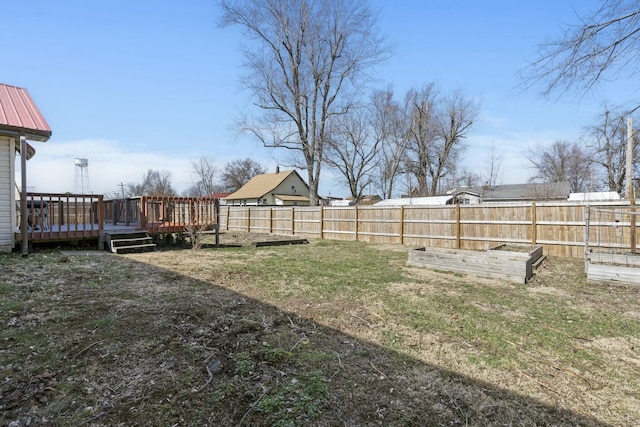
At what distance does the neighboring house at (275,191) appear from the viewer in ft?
116

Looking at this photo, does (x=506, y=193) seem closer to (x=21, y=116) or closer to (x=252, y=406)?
(x=21, y=116)

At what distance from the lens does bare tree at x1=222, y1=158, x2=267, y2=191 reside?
5112 cm

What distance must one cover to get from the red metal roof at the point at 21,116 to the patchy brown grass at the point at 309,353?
3494 millimetres

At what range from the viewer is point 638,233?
8344 mm

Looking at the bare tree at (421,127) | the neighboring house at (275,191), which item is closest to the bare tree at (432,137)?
the bare tree at (421,127)

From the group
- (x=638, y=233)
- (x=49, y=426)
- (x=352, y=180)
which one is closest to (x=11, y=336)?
(x=49, y=426)

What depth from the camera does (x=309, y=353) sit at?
9.70 feet

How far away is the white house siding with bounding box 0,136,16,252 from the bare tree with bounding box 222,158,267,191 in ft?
144

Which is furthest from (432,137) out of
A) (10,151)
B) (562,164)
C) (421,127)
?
(10,151)

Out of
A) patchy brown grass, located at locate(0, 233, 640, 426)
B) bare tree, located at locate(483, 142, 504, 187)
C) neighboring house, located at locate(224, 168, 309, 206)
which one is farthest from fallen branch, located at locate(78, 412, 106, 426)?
bare tree, located at locate(483, 142, 504, 187)

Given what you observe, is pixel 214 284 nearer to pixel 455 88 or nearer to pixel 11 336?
pixel 11 336

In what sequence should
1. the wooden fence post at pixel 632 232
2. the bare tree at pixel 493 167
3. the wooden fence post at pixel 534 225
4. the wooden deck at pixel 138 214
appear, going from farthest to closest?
the bare tree at pixel 493 167, the wooden fence post at pixel 534 225, the wooden deck at pixel 138 214, the wooden fence post at pixel 632 232

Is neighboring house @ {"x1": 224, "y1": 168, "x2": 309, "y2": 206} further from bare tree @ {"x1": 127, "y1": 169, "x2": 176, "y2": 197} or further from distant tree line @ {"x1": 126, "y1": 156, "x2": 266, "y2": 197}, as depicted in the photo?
bare tree @ {"x1": 127, "y1": 169, "x2": 176, "y2": 197}

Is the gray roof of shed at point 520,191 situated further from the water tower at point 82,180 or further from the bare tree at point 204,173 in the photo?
the bare tree at point 204,173
